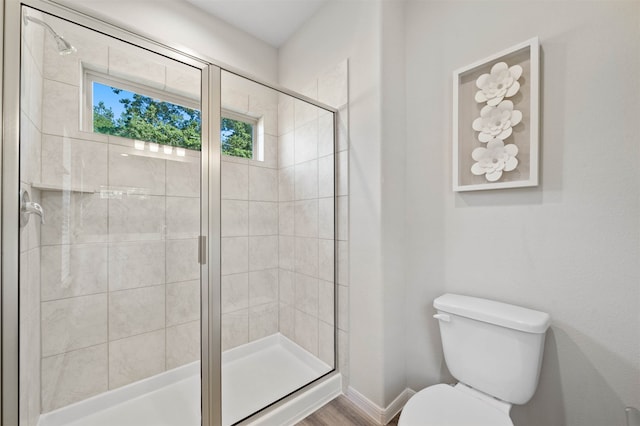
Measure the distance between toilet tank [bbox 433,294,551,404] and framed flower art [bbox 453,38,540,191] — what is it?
55 cm

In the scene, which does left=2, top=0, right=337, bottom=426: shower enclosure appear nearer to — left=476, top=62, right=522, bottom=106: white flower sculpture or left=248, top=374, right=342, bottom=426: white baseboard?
left=248, top=374, right=342, bottom=426: white baseboard

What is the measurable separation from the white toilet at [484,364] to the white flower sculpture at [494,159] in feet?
1.99

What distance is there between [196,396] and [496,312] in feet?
4.95

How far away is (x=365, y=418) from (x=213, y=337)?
0.95 meters

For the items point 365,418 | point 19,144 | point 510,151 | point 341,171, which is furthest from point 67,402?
point 510,151

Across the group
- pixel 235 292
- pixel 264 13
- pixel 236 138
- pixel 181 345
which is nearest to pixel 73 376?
pixel 181 345

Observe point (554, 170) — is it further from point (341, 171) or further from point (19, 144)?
point (19, 144)

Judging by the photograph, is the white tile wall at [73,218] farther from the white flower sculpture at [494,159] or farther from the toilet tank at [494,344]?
the white flower sculpture at [494,159]

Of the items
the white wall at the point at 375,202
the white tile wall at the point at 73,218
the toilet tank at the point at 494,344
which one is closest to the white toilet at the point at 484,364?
the toilet tank at the point at 494,344

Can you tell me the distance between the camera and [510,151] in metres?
1.19

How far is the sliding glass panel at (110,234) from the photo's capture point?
1168 mm

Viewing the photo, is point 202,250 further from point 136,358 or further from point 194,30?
point 194,30

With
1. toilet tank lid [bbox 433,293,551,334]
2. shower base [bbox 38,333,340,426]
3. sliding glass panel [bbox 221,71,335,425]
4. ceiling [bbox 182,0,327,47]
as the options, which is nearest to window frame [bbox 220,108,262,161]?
sliding glass panel [bbox 221,71,335,425]

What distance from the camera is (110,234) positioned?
4.84 ft
